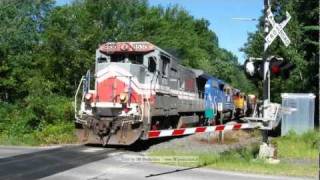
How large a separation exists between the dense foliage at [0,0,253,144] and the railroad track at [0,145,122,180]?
4905 millimetres

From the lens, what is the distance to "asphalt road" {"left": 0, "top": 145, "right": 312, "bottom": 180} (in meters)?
13.9

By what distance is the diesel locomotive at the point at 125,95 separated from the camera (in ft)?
68.1

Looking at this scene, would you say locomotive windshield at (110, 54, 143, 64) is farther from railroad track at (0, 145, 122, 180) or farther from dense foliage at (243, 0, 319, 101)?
dense foliage at (243, 0, 319, 101)

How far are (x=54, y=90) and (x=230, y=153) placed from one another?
15.7 m

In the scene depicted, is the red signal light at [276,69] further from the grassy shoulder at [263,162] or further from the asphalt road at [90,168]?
the asphalt road at [90,168]

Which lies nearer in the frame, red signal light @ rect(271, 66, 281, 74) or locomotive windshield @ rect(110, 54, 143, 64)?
red signal light @ rect(271, 66, 281, 74)

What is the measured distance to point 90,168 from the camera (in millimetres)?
15250

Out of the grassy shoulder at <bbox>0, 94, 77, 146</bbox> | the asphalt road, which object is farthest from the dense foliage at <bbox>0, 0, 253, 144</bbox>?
the asphalt road

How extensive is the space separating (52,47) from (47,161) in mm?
16721

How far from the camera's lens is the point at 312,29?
1118 inches

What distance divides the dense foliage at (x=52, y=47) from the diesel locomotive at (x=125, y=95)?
138 inches

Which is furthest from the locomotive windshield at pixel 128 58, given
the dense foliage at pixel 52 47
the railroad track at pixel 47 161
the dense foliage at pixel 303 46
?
the dense foliage at pixel 303 46

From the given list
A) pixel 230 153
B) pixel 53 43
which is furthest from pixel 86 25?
pixel 230 153

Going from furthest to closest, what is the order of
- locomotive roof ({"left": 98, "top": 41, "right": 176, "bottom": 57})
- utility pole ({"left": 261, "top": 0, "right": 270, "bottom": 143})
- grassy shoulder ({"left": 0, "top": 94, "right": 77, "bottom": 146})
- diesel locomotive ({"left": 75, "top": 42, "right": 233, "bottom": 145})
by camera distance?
1. grassy shoulder ({"left": 0, "top": 94, "right": 77, "bottom": 146})
2. locomotive roof ({"left": 98, "top": 41, "right": 176, "bottom": 57})
3. diesel locomotive ({"left": 75, "top": 42, "right": 233, "bottom": 145})
4. utility pole ({"left": 261, "top": 0, "right": 270, "bottom": 143})
